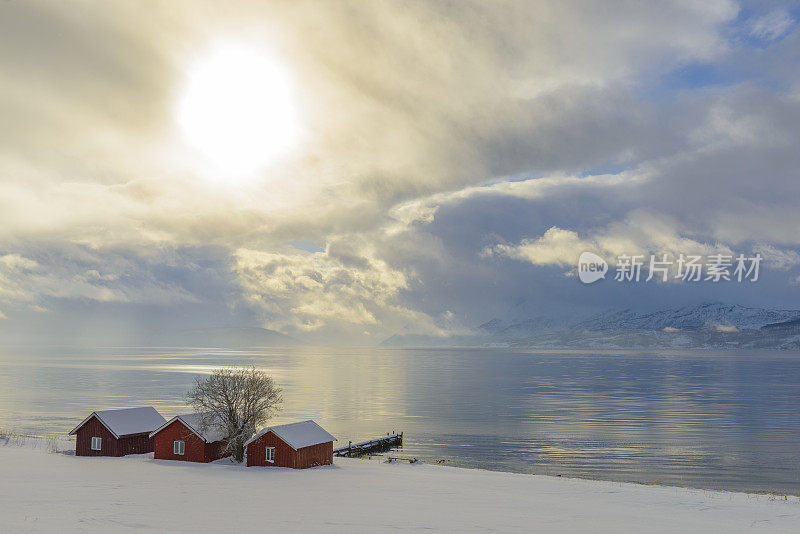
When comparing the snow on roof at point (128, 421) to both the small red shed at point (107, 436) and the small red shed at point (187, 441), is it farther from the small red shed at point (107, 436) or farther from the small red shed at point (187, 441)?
the small red shed at point (187, 441)

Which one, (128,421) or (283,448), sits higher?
(128,421)

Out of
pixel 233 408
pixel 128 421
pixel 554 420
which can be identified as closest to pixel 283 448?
pixel 233 408

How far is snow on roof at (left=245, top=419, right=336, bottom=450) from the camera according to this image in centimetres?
5312

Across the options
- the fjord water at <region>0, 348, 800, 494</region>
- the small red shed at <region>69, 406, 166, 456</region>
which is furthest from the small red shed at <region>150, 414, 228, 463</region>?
the fjord water at <region>0, 348, 800, 494</region>

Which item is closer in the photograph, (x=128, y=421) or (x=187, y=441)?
(x=187, y=441)

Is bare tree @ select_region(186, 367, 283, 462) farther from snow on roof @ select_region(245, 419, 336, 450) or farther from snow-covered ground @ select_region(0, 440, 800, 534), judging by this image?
snow on roof @ select_region(245, 419, 336, 450)

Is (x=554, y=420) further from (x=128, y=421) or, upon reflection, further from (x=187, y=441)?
(x=128, y=421)

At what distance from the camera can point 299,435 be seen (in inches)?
2154

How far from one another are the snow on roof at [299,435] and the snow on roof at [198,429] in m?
4.20

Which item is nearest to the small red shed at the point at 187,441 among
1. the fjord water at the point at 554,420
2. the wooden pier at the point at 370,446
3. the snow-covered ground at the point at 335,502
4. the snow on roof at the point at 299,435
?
the snow-covered ground at the point at 335,502

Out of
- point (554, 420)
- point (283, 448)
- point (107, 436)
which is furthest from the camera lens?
point (554, 420)

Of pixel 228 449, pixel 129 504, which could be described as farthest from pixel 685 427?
pixel 129 504

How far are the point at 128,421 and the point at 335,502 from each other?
3295 cm

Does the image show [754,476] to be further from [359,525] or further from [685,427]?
[359,525]
